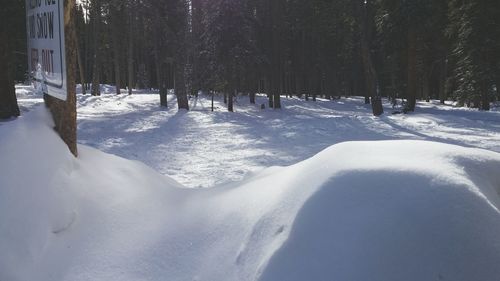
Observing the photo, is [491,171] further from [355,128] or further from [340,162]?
[355,128]

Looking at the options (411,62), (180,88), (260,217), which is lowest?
(260,217)

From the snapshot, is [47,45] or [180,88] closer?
[47,45]

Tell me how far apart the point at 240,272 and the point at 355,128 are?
13.1m

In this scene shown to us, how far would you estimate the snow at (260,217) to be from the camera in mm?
2723

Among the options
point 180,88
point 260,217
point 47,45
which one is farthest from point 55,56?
point 180,88

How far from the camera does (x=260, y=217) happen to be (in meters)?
3.53

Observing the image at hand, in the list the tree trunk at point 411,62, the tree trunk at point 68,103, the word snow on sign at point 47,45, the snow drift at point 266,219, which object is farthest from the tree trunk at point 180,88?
the snow drift at point 266,219

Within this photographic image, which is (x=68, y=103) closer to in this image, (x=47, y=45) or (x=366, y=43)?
(x=47, y=45)

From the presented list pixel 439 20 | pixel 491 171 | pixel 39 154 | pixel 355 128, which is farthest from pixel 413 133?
pixel 439 20

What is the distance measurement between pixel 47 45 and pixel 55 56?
0.33 metres

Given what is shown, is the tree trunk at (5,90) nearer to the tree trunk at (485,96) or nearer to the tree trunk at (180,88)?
the tree trunk at (180,88)

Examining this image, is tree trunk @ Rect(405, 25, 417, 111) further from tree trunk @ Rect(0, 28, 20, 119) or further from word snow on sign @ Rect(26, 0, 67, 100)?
word snow on sign @ Rect(26, 0, 67, 100)

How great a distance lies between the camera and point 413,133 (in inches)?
577

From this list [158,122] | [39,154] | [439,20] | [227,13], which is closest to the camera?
[39,154]
